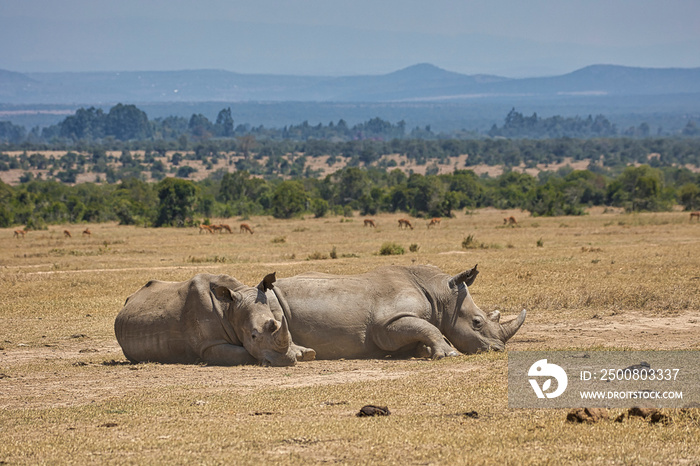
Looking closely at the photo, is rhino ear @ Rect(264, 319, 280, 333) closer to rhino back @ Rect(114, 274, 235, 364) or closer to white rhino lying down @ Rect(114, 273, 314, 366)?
white rhino lying down @ Rect(114, 273, 314, 366)

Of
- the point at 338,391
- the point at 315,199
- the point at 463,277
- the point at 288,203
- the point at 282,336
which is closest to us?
the point at 338,391

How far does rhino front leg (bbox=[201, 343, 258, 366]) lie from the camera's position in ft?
38.6

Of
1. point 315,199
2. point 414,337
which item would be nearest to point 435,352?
point 414,337

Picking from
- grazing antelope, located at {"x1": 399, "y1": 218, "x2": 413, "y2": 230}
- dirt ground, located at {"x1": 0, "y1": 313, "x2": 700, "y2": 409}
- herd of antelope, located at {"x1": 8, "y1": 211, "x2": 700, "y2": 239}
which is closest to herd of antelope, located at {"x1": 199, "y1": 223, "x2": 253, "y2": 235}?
herd of antelope, located at {"x1": 8, "y1": 211, "x2": 700, "y2": 239}

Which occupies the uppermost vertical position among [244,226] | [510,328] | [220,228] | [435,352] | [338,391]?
[510,328]

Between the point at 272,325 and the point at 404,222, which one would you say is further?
the point at 404,222

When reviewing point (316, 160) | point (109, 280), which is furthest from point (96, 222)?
point (316, 160)

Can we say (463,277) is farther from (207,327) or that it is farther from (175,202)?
(175,202)

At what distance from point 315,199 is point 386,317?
56.7 metres

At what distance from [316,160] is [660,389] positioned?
18340cm

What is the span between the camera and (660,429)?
7.42 m

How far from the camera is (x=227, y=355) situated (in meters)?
11.8

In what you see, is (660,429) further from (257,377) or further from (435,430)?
(257,377)

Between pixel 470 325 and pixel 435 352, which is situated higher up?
pixel 470 325
